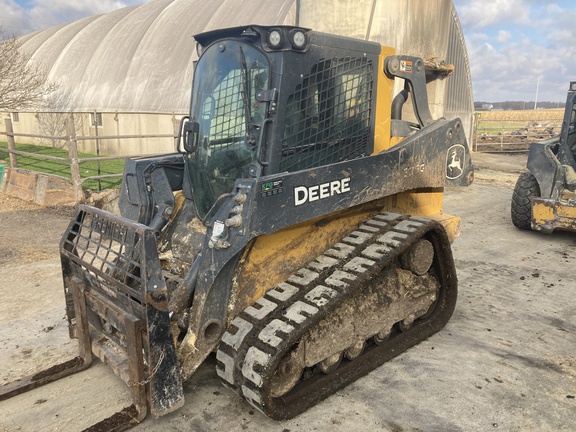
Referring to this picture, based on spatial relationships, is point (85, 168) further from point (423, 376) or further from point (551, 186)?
point (423, 376)

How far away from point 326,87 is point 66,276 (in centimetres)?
258

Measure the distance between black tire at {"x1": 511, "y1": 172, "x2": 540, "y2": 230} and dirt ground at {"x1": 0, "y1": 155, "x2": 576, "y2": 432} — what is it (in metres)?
1.97

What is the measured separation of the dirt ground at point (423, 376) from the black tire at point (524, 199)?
1.97 m

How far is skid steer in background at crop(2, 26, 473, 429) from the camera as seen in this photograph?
324cm

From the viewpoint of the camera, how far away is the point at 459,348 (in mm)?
4387

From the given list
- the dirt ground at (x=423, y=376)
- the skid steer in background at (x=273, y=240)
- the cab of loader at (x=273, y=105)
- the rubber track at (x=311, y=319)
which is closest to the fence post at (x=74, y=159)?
the dirt ground at (x=423, y=376)

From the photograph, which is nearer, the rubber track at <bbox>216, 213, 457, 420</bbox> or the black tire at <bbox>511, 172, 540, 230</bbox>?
the rubber track at <bbox>216, 213, 457, 420</bbox>

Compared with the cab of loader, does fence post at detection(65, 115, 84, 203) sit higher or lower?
lower

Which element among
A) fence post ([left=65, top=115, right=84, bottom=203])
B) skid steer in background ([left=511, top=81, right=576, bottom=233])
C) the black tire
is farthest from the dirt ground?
fence post ([left=65, top=115, right=84, bottom=203])

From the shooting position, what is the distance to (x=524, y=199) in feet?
28.0

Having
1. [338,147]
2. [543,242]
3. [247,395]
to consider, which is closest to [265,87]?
[338,147]

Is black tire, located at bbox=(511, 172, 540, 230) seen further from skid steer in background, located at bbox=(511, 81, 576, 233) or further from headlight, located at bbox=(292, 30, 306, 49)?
headlight, located at bbox=(292, 30, 306, 49)

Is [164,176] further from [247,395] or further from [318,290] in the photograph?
[247,395]

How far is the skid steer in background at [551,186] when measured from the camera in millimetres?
7840
